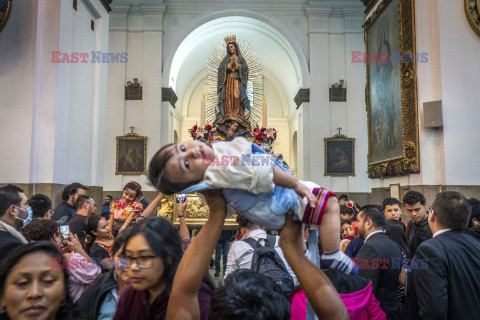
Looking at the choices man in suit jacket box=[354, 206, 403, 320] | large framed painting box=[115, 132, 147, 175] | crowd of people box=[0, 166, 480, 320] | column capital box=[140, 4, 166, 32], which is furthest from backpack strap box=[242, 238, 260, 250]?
column capital box=[140, 4, 166, 32]

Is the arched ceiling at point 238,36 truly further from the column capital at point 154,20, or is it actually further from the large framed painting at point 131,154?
the large framed painting at point 131,154

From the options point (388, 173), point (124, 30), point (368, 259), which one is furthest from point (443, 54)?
point (124, 30)

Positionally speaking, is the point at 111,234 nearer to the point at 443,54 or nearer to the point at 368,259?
the point at 368,259

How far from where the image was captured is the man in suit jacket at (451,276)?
7.31 feet

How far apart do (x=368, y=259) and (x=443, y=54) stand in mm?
4446

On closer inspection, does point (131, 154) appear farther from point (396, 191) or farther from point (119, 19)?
point (396, 191)

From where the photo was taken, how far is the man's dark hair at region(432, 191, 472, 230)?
2.40 meters

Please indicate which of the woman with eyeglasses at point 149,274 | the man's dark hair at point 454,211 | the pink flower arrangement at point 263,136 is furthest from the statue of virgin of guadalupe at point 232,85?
the woman with eyeglasses at point 149,274

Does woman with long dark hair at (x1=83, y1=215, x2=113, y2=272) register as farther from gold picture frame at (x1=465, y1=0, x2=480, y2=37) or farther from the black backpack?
gold picture frame at (x1=465, y1=0, x2=480, y2=37)

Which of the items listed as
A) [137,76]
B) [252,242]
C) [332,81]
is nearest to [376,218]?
[252,242]

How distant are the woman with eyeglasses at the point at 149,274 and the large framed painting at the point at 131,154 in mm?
10811

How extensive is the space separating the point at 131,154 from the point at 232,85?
173 inches

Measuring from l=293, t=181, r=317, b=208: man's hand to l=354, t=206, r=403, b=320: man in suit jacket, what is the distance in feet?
5.14

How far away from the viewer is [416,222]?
383 centimetres
